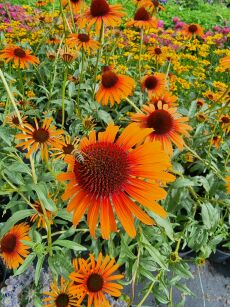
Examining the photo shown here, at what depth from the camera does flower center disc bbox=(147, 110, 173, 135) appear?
4.58ft

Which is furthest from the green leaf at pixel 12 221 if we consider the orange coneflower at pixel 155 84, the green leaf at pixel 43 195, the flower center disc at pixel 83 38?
the flower center disc at pixel 83 38

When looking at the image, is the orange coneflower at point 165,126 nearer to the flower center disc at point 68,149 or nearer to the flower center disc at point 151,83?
the flower center disc at point 68,149

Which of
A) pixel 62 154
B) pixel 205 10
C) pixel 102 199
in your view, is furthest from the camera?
pixel 205 10

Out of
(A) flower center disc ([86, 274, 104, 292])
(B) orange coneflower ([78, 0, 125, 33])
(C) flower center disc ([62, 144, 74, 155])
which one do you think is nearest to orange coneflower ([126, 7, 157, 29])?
(B) orange coneflower ([78, 0, 125, 33])

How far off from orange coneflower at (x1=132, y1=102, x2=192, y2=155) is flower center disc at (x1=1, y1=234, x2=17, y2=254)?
72 centimetres

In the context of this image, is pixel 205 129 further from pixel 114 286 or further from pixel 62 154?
pixel 114 286

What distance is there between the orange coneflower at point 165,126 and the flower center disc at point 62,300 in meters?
0.67

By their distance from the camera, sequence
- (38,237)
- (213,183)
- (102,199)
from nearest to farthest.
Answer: (102,199) → (38,237) → (213,183)

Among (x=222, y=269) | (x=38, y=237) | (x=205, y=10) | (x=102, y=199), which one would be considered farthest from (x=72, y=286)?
(x=205, y=10)

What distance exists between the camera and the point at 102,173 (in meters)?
0.97

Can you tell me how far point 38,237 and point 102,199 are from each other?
56cm

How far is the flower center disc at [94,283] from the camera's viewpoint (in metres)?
1.33

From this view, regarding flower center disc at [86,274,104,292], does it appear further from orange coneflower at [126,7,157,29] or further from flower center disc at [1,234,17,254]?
orange coneflower at [126,7,157,29]

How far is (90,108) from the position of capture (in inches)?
90.8
